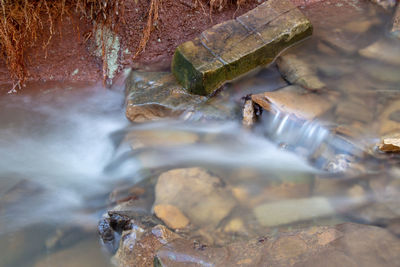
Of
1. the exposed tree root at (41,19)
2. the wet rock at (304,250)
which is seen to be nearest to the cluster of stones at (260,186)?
the wet rock at (304,250)

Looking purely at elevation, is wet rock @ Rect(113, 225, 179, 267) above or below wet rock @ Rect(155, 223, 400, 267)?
below

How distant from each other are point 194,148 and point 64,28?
6.75 feet

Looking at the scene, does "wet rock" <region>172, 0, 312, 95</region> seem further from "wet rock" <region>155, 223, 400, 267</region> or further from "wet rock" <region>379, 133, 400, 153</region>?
"wet rock" <region>155, 223, 400, 267</region>

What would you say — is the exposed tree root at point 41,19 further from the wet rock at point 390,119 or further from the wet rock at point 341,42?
the wet rock at point 390,119

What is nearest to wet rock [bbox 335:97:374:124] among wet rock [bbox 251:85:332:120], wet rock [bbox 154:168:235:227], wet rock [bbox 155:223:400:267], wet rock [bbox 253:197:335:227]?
wet rock [bbox 251:85:332:120]

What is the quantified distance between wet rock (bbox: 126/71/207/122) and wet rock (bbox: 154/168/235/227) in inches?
31.1

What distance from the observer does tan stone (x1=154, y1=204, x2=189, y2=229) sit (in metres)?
2.76

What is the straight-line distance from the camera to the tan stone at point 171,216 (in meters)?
2.76

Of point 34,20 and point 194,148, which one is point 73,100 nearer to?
point 34,20

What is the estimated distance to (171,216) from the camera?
9.27 ft

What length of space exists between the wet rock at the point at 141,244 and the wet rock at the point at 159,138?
1.04m

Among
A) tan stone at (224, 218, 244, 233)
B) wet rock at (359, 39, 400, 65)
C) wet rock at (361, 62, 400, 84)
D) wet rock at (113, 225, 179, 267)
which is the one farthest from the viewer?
wet rock at (359, 39, 400, 65)

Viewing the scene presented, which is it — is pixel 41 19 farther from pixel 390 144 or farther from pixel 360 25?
pixel 390 144

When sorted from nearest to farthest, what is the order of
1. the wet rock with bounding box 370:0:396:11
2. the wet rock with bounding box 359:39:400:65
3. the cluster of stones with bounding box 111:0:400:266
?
the cluster of stones with bounding box 111:0:400:266 < the wet rock with bounding box 359:39:400:65 < the wet rock with bounding box 370:0:396:11
